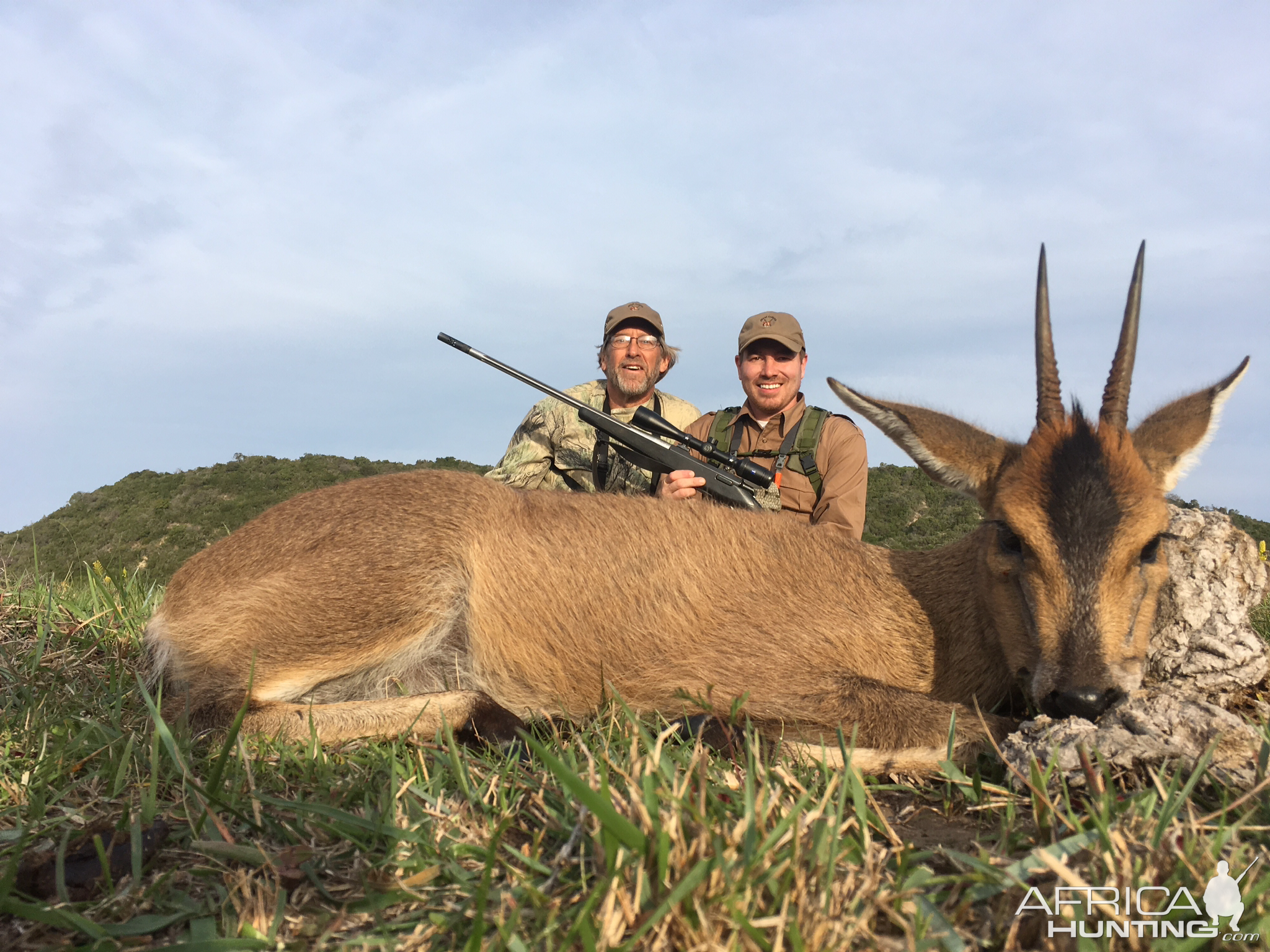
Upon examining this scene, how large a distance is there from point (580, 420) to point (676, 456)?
2602 millimetres

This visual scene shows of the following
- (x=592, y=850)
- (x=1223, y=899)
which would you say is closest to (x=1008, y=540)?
(x=1223, y=899)

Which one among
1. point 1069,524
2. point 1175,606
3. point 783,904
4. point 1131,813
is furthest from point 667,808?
point 1175,606

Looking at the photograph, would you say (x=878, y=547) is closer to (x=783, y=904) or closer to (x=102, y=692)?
(x=783, y=904)

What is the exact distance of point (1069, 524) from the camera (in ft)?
11.8

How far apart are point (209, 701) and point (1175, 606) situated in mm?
4631

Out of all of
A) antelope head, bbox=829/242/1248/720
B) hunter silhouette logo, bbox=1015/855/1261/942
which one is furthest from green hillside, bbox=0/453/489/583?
hunter silhouette logo, bbox=1015/855/1261/942

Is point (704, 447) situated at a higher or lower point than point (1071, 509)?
higher

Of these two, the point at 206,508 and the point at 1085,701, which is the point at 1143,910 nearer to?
the point at 1085,701

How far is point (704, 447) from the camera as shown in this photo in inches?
268

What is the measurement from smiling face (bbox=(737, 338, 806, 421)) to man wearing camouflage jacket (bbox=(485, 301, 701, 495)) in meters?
1.44

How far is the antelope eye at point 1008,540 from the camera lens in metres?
3.89

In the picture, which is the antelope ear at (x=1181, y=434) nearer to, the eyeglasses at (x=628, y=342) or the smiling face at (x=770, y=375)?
the smiling face at (x=770, y=375)

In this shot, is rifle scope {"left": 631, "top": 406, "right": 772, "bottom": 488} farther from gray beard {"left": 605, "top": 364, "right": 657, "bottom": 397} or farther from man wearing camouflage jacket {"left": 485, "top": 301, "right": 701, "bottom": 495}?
gray beard {"left": 605, "top": 364, "right": 657, "bottom": 397}

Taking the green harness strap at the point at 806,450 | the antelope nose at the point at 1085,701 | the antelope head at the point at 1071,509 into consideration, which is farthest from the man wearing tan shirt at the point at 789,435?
the antelope nose at the point at 1085,701
